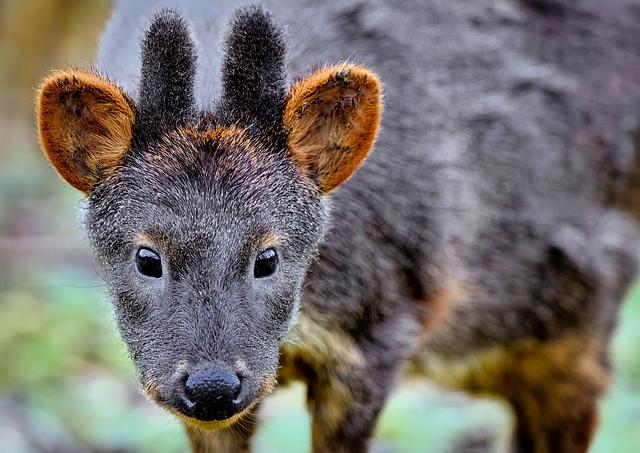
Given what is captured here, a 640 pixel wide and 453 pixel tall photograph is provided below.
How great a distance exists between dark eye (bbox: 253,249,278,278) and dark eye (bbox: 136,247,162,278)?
0.31 meters

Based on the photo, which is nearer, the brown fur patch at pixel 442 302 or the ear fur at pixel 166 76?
the ear fur at pixel 166 76

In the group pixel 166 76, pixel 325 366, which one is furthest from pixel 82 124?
pixel 325 366

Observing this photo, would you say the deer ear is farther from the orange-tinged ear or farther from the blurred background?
the blurred background

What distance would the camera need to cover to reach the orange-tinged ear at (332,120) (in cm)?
424

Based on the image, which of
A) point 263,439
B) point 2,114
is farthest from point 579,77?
point 2,114

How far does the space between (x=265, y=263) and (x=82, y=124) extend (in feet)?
2.57

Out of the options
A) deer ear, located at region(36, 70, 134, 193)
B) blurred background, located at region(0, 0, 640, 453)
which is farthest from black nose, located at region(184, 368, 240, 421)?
blurred background, located at region(0, 0, 640, 453)

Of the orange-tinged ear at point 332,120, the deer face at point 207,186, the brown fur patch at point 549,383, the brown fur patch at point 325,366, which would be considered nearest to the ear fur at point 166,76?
the deer face at point 207,186

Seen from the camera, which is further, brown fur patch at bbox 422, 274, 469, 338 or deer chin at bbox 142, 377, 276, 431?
brown fur patch at bbox 422, 274, 469, 338

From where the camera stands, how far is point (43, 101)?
4129mm

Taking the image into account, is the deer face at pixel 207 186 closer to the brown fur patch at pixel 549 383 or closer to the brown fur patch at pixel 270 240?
the brown fur patch at pixel 270 240

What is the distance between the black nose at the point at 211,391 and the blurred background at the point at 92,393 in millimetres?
1852

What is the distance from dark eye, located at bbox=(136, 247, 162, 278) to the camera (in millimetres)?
4047

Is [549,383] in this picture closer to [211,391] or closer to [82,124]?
[211,391]
